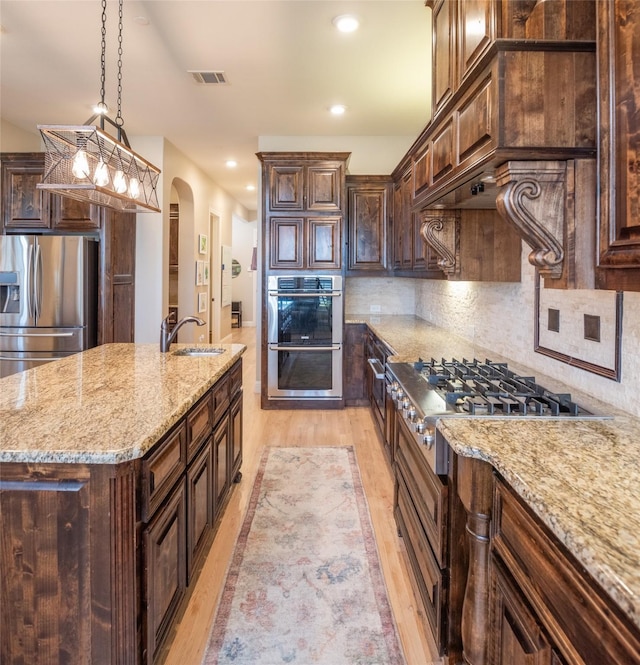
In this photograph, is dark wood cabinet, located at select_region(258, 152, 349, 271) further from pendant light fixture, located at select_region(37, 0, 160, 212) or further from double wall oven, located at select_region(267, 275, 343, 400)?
pendant light fixture, located at select_region(37, 0, 160, 212)

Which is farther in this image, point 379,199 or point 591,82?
point 379,199

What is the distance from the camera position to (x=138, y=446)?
1.23m

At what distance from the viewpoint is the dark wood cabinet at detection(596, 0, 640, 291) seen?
3.32 ft

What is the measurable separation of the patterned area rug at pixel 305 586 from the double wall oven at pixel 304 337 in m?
1.73

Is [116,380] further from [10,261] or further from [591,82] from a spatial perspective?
[10,261]

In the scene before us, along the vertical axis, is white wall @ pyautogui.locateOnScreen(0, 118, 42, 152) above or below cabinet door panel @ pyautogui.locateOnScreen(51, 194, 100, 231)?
above

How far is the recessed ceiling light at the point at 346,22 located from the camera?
282cm

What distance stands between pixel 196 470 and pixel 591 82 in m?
1.96

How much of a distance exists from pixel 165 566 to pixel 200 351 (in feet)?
5.29

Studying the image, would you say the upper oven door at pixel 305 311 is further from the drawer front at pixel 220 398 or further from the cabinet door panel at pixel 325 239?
the drawer front at pixel 220 398

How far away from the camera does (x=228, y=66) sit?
137 inches

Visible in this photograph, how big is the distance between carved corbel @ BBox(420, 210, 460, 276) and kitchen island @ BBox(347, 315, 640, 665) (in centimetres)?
124

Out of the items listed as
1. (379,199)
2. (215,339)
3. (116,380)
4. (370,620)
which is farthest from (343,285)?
(215,339)

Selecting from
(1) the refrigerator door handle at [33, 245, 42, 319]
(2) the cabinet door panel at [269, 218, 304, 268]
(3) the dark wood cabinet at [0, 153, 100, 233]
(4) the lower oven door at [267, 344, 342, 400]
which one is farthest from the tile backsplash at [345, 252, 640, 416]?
(1) the refrigerator door handle at [33, 245, 42, 319]
